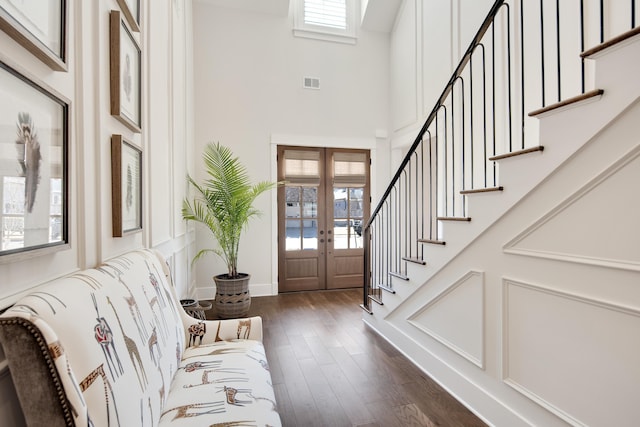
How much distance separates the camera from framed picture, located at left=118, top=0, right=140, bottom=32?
168 centimetres

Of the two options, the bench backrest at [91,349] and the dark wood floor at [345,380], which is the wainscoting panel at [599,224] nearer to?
the dark wood floor at [345,380]

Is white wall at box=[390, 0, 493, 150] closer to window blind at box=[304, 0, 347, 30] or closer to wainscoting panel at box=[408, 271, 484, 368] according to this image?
window blind at box=[304, 0, 347, 30]

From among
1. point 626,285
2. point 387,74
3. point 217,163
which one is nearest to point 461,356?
point 626,285

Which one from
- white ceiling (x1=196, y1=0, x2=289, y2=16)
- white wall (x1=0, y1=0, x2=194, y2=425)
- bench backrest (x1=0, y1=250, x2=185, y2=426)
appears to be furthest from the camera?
white ceiling (x1=196, y1=0, x2=289, y2=16)

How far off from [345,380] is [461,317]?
3.28ft

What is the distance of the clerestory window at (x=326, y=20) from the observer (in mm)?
5125

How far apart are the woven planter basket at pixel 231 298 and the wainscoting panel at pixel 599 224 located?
312cm

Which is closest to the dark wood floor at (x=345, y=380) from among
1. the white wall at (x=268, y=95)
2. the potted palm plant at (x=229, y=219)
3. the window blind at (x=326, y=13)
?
the potted palm plant at (x=229, y=219)

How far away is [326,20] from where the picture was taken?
5.33 metres

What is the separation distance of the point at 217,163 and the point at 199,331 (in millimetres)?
2569

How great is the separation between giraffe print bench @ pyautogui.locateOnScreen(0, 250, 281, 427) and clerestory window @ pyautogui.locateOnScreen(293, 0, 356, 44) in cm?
457

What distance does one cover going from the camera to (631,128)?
132 cm

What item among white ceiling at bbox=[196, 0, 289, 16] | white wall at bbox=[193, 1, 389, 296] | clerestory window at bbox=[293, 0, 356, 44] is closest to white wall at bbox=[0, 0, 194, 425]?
white wall at bbox=[193, 1, 389, 296]

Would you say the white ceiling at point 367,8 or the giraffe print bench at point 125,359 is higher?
the white ceiling at point 367,8
